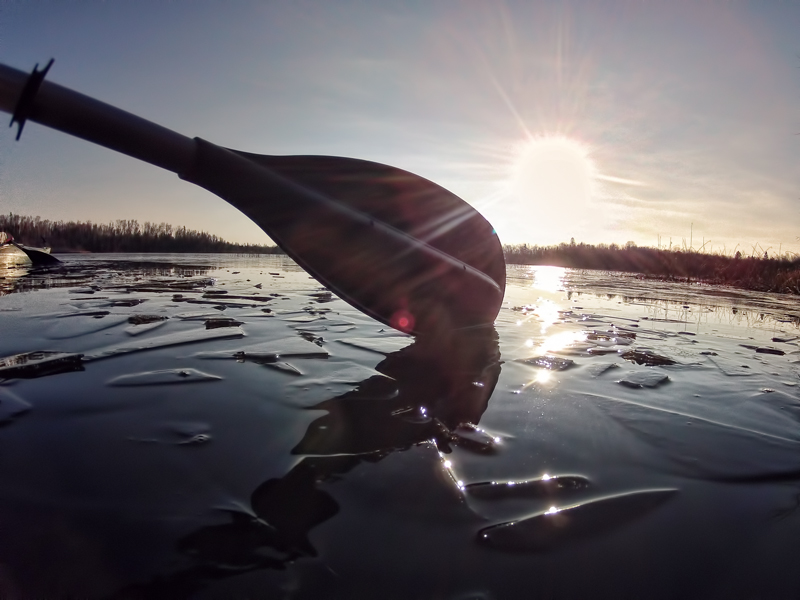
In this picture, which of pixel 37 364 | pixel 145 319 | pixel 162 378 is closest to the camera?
pixel 162 378

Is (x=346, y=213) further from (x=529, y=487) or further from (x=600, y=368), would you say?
(x=529, y=487)

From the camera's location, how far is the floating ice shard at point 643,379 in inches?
95.7

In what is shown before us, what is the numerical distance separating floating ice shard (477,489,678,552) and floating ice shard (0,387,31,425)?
199 cm

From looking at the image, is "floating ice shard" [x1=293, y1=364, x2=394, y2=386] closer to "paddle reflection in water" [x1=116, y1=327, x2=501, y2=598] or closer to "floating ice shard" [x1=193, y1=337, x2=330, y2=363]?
"paddle reflection in water" [x1=116, y1=327, x2=501, y2=598]

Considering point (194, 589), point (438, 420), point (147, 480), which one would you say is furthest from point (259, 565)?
point (438, 420)

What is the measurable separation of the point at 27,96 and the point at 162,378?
4.68ft

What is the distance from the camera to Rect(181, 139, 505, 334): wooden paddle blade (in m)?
2.68

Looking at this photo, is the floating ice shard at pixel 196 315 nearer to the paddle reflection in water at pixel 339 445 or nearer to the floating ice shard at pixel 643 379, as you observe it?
the paddle reflection in water at pixel 339 445

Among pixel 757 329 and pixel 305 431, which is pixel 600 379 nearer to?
pixel 305 431

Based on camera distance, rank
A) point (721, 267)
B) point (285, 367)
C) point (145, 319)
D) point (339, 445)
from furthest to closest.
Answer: point (721, 267) → point (145, 319) → point (285, 367) → point (339, 445)

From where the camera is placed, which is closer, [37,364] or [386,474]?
[386,474]

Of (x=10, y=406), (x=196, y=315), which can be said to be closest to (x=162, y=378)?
(x=10, y=406)

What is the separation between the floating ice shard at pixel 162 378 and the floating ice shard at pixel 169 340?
553 mm

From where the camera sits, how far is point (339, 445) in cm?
154
